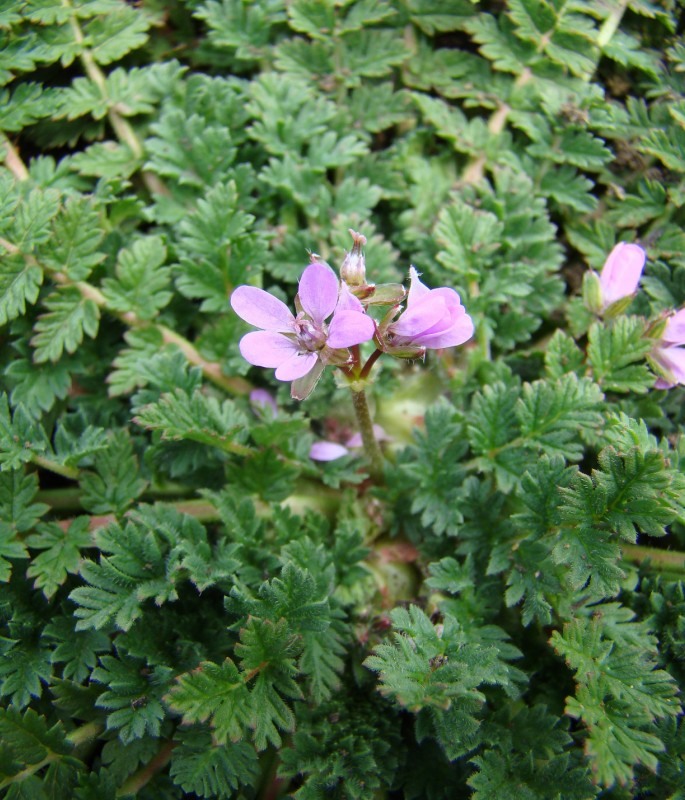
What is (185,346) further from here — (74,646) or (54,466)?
(74,646)

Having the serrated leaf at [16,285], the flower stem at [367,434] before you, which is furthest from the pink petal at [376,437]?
the serrated leaf at [16,285]

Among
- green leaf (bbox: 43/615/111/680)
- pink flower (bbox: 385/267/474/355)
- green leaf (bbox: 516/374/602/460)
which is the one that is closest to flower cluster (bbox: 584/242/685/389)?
green leaf (bbox: 516/374/602/460)

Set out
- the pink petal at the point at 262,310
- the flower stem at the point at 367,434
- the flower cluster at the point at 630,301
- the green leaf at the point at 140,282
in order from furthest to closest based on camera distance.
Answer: the green leaf at the point at 140,282 < the flower cluster at the point at 630,301 < the flower stem at the point at 367,434 < the pink petal at the point at 262,310

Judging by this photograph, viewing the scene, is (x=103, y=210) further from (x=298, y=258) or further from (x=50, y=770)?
(x=50, y=770)

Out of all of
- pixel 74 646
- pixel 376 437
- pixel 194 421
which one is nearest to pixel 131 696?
pixel 74 646

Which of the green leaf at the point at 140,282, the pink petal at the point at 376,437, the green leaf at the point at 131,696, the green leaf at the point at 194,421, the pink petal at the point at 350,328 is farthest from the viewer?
the pink petal at the point at 376,437

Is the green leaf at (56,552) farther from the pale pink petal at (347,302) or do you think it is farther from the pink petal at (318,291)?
the pale pink petal at (347,302)

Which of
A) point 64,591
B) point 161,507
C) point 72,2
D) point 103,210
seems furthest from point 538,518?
point 72,2
